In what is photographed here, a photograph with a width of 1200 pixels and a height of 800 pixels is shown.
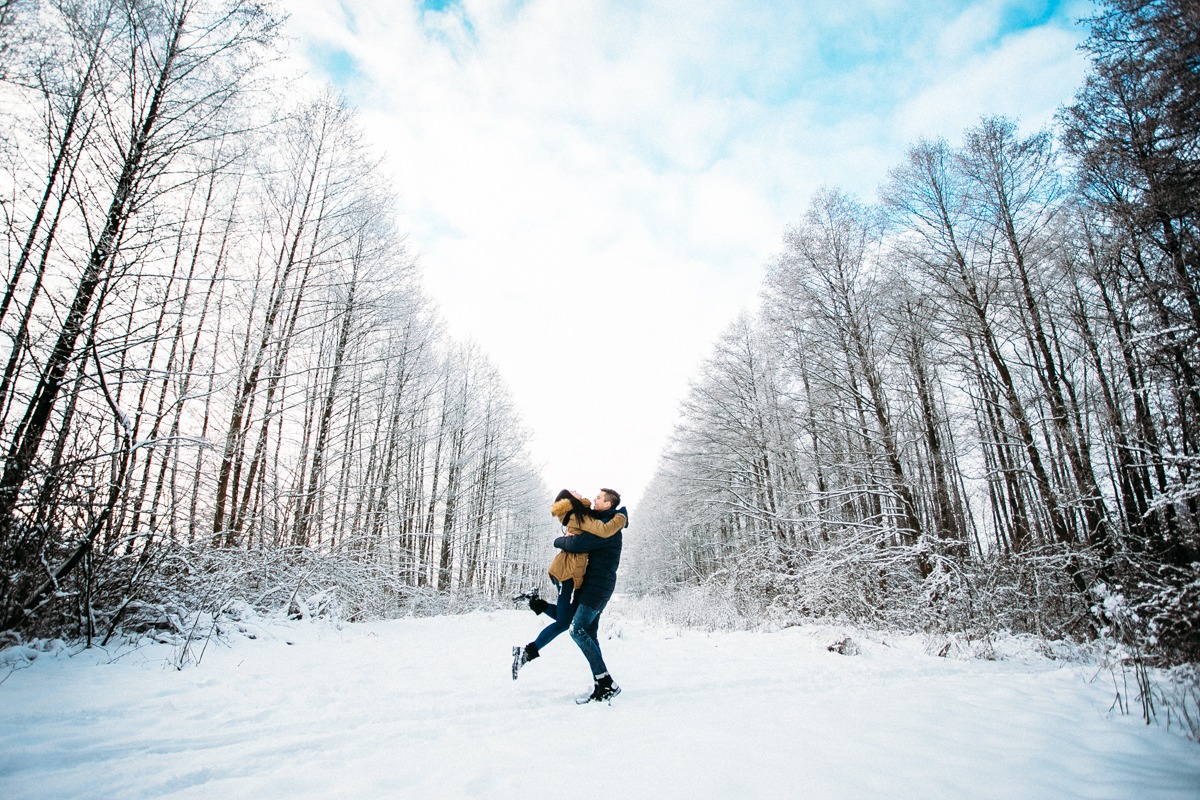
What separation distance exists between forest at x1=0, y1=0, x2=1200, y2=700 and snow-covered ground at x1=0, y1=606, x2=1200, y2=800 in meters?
1.25

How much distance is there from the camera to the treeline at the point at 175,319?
4.01 meters

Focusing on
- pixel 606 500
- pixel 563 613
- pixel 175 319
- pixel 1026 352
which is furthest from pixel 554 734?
pixel 1026 352

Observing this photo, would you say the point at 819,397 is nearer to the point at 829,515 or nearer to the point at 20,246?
the point at 829,515

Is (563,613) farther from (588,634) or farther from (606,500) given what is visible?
(606,500)

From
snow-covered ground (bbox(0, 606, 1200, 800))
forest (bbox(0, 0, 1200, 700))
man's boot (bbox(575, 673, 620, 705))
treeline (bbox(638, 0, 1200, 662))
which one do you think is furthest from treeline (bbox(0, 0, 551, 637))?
treeline (bbox(638, 0, 1200, 662))

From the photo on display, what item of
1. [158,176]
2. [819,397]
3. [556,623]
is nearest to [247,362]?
[158,176]

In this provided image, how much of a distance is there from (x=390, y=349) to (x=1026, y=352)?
16.0m

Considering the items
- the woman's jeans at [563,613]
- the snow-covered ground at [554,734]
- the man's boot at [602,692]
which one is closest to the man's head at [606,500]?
the woman's jeans at [563,613]

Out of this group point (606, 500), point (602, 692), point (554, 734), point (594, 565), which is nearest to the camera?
point (554, 734)

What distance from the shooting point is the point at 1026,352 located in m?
11.4

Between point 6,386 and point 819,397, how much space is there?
12739 millimetres

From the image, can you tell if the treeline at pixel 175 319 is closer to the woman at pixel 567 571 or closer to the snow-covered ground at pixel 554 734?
the snow-covered ground at pixel 554 734

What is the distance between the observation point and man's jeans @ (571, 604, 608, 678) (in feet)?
11.2

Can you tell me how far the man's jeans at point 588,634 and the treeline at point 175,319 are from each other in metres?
4.04
